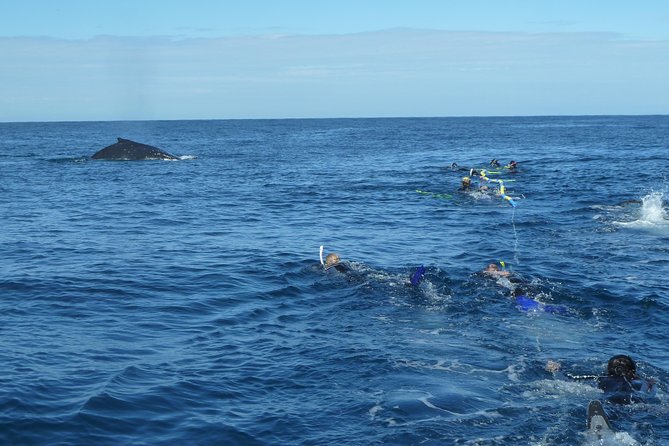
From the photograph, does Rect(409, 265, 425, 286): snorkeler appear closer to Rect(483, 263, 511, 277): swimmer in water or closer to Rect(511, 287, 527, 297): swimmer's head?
Rect(483, 263, 511, 277): swimmer in water

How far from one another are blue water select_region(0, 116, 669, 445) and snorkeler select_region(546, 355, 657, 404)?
0.28 meters

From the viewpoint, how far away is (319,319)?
19.4m

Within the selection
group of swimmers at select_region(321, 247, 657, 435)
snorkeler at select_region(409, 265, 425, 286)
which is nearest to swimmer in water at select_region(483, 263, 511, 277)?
snorkeler at select_region(409, 265, 425, 286)

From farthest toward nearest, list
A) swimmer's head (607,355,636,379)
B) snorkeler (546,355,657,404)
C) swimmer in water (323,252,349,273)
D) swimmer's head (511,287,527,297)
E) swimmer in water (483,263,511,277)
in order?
swimmer in water (323,252,349,273) → swimmer in water (483,263,511,277) → swimmer's head (511,287,527,297) → swimmer's head (607,355,636,379) → snorkeler (546,355,657,404)

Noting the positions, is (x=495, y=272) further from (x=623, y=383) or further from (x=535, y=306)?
(x=623, y=383)

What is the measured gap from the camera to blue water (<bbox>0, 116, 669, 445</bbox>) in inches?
520

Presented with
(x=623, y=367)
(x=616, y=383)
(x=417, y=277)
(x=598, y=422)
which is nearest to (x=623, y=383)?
(x=616, y=383)

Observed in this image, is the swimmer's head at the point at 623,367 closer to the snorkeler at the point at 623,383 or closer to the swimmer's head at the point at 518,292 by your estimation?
the snorkeler at the point at 623,383

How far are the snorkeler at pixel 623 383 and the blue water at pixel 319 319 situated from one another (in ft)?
0.93

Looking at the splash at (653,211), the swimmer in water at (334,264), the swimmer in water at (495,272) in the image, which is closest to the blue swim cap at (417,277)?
the swimmer in water at (495,272)

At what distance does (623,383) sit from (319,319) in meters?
7.90

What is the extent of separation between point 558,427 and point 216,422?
6030 millimetres

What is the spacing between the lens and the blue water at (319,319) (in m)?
13.2

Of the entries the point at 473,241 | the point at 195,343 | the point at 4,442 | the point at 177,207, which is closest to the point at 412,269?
the point at 473,241
